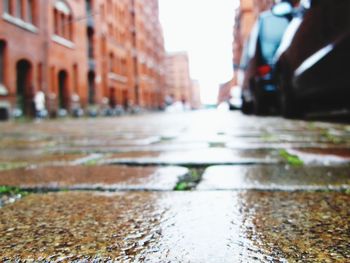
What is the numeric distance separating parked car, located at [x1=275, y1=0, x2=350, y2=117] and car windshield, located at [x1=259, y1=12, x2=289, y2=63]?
2166mm

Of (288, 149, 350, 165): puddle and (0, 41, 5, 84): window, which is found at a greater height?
(0, 41, 5, 84): window

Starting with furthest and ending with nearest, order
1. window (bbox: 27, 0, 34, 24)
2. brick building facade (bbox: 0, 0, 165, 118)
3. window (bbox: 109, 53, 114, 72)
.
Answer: window (bbox: 109, 53, 114, 72), window (bbox: 27, 0, 34, 24), brick building facade (bbox: 0, 0, 165, 118)

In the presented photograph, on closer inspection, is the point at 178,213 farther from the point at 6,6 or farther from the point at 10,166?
the point at 6,6

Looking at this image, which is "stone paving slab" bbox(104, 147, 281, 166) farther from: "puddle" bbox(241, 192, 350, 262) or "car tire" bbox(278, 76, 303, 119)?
"car tire" bbox(278, 76, 303, 119)

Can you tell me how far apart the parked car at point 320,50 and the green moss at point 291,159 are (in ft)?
5.57

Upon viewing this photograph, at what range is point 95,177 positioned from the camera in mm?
1789

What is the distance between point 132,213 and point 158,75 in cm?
5195

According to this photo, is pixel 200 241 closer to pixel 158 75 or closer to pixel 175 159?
pixel 175 159

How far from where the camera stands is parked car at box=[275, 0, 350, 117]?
3807 mm

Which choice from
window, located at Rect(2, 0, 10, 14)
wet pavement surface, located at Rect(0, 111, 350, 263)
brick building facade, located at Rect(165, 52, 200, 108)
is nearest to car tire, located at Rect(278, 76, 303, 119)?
wet pavement surface, located at Rect(0, 111, 350, 263)

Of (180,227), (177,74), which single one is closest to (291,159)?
(180,227)

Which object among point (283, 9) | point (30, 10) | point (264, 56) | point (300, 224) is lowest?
point (300, 224)

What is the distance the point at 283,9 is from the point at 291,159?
419cm

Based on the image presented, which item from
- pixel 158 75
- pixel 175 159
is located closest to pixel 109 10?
pixel 158 75
